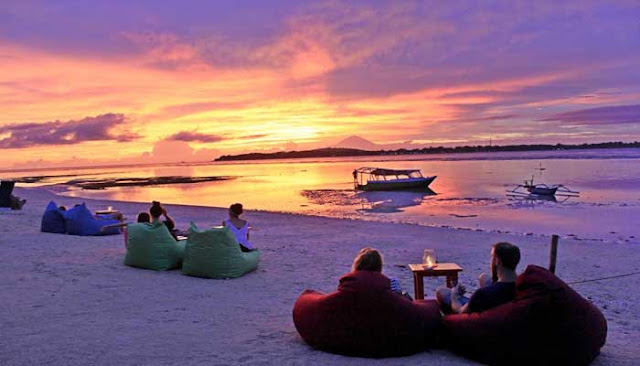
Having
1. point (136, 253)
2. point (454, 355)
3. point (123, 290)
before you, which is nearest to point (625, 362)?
point (454, 355)

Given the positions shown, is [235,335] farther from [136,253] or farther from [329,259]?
[329,259]

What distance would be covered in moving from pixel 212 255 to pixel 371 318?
4.50 metres

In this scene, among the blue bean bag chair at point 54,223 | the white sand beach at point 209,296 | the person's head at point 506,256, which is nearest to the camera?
the person's head at point 506,256

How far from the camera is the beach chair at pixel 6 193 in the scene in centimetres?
2111

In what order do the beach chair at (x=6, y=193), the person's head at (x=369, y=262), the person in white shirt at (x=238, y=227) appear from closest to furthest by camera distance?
the person's head at (x=369, y=262) → the person in white shirt at (x=238, y=227) → the beach chair at (x=6, y=193)

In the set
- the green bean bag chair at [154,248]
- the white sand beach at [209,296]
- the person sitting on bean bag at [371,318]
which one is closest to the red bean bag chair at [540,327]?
the white sand beach at [209,296]

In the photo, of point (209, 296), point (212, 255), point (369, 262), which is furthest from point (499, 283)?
point (212, 255)

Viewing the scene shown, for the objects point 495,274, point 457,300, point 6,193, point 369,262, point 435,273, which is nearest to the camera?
point 369,262

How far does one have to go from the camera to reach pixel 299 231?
1623 cm

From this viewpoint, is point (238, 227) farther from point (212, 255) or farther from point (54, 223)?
point (54, 223)

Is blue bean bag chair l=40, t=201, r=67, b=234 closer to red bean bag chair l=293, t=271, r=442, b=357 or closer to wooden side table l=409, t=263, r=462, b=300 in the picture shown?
wooden side table l=409, t=263, r=462, b=300

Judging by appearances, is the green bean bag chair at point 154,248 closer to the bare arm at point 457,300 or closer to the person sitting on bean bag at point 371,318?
the person sitting on bean bag at point 371,318

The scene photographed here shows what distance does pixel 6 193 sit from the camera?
21.2m

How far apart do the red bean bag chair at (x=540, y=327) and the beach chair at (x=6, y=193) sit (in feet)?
71.7
